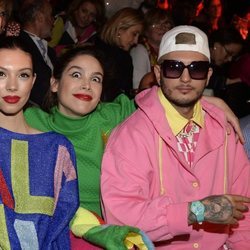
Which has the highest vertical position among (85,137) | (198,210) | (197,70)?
(197,70)

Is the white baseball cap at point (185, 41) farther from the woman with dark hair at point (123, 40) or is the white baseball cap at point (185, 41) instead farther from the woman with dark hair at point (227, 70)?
the woman with dark hair at point (227, 70)

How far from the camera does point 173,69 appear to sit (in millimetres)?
2846

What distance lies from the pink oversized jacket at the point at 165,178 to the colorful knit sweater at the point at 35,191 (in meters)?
0.23

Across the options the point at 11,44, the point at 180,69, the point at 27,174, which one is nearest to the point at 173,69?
the point at 180,69

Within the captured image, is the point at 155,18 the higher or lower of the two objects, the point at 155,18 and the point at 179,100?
the higher

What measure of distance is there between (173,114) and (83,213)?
2.31 ft

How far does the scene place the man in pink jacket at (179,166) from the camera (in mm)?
2584

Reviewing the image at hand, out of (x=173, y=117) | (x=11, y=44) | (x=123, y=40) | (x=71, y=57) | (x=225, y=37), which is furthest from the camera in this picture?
(x=225, y=37)

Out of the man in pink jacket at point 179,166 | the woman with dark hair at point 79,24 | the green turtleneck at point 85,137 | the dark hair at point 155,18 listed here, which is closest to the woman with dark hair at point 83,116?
the green turtleneck at point 85,137

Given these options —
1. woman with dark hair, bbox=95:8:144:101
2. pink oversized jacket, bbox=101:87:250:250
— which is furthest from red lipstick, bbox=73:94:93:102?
woman with dark hair, bbox=95:8:144:101

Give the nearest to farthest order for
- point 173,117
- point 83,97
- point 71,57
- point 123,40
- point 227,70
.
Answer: point 173,117 → point 83,97 → point 71,57 → point 123,40 → point 227,70

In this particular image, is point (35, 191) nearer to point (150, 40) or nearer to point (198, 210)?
point (198, 210)

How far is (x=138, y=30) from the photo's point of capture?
195 inches

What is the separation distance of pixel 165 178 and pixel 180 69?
564mm
